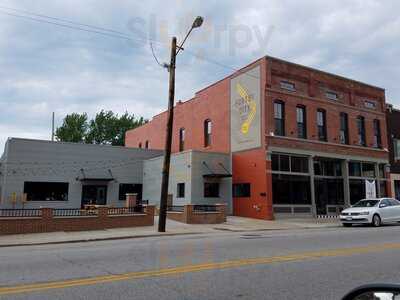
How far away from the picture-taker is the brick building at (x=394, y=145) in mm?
37688

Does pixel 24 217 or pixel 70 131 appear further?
pixel 70 131

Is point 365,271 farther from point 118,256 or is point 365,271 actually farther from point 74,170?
point 74,170

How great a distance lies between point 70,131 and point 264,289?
58577 millimetres

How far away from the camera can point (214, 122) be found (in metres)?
34.7

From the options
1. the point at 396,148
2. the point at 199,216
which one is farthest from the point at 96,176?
the point at 396,148

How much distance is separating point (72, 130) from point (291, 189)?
1626 inches

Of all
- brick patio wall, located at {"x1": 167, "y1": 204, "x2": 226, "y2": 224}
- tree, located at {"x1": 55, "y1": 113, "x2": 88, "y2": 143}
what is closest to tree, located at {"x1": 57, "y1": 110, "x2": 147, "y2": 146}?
tree, located at {"x1": 55, "y1": 113, "x2": 88, "y2": 143}

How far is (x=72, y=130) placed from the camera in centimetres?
6194

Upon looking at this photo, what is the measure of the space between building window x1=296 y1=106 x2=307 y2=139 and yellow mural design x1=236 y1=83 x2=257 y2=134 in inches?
143

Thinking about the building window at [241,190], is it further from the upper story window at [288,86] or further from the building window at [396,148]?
the building window at [396,148]

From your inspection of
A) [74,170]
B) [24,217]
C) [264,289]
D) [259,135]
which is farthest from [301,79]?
[264,289]

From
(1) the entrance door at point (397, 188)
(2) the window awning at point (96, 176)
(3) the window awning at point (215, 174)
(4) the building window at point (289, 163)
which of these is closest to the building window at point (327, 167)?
(4) the building window at point (289, 163)

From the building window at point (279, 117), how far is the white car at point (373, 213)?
802cm

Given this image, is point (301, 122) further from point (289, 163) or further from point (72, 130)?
point (72, 130)
